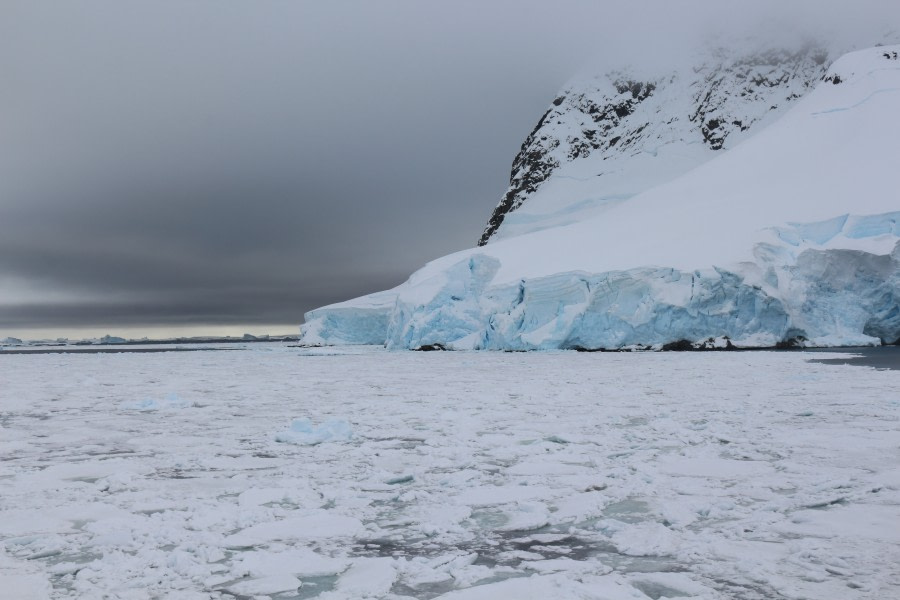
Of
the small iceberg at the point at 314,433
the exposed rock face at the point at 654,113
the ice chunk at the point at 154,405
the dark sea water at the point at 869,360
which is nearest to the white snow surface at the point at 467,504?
the small iceberg at the point at 314,433

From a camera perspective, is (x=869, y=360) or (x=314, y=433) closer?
(x=314, y=433)

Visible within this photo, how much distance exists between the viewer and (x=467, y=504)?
416 centimetres

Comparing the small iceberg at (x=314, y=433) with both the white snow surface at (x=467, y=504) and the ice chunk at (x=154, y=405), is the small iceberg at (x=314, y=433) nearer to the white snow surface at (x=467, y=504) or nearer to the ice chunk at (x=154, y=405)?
the white snow surface at (x=467, y=504)

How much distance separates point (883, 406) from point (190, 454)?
809 centimetres

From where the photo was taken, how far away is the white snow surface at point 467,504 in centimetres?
285

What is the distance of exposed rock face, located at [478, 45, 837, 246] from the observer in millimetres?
75688

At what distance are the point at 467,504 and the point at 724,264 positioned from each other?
24.3 m

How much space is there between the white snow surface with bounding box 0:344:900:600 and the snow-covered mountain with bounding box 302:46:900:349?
1844 cm

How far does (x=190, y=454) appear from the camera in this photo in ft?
19.4

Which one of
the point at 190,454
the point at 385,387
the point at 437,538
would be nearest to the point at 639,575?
the point at 437,538

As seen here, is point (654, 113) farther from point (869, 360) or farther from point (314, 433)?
point (314, 433)

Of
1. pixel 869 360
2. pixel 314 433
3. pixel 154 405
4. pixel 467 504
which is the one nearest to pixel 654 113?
pixel 869 360

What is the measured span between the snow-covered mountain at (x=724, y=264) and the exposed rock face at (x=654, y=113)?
2606 cm

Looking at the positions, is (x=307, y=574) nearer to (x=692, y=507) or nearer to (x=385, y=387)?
(x=692, y=507)
